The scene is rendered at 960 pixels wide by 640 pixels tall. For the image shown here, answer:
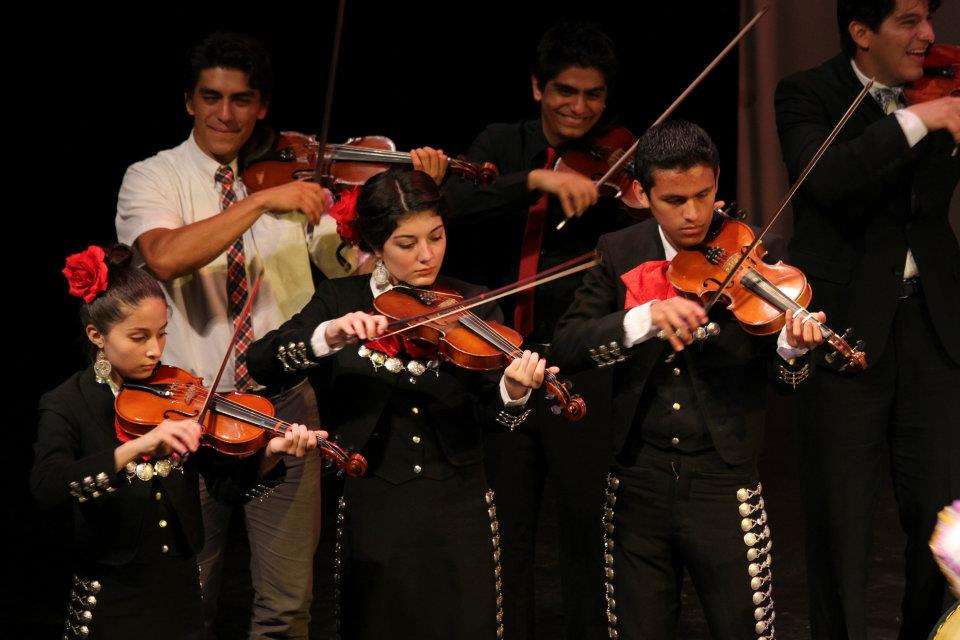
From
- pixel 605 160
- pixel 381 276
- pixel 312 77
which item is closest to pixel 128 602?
pixel 381 276

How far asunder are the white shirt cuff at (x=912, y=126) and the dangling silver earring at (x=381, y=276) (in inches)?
44.3

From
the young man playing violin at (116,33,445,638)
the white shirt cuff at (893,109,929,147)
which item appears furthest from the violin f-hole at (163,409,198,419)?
the white shirt cuff at (893,109,929,147)

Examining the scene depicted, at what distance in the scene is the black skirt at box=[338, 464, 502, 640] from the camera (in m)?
2.63

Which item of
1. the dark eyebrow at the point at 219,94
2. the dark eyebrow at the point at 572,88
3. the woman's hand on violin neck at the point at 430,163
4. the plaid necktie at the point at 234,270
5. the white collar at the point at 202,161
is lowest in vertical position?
the plaid necktie at the point at 234,270

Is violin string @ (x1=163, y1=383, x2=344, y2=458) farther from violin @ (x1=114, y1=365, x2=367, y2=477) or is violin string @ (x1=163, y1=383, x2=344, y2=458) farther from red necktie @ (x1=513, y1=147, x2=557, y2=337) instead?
red necktie @ (x1=513, y1=147, x2=557, y2=337)

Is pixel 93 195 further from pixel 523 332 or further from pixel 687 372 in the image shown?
pixel 687 372

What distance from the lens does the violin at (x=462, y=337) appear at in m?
2.50

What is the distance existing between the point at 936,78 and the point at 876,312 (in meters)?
0.53

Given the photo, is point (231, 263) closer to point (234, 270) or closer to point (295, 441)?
point (234, 270)

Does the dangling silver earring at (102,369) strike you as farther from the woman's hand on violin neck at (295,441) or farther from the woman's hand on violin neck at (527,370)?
the woman's hand on violin neck at (527,370)

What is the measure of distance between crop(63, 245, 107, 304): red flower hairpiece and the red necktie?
982mm

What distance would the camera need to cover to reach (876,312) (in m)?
2.93

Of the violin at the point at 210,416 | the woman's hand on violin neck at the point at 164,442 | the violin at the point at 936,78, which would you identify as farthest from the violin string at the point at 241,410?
the violin at the point at 936,78

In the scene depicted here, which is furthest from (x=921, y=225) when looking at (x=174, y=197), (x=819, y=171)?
(x=174, y=197)
